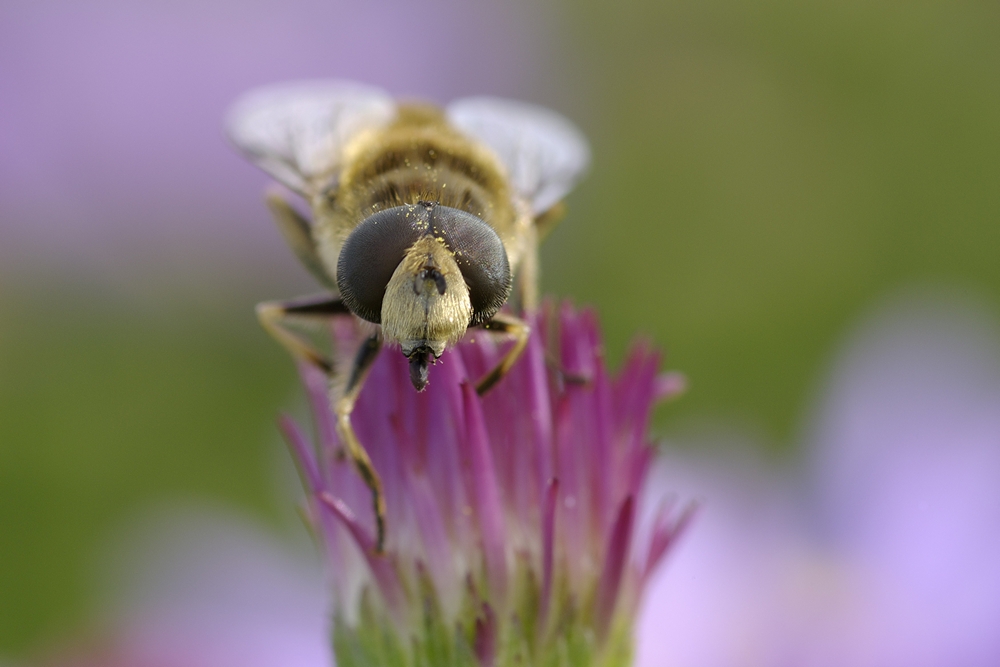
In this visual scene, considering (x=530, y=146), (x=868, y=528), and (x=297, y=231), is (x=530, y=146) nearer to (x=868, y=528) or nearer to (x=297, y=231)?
(x=297, y=231)

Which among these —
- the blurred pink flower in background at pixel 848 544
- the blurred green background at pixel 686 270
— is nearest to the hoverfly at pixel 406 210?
the blurred pink flower in background at pixel 848 544

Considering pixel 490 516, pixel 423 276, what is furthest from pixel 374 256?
pixel 490 516

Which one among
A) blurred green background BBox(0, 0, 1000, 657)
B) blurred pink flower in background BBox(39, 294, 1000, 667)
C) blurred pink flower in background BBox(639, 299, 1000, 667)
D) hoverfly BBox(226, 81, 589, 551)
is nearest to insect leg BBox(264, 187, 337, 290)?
hoverfly BBox(226, 81, 589, 551)

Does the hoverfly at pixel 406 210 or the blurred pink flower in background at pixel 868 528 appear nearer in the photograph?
the hoverfly at pixel 406 210

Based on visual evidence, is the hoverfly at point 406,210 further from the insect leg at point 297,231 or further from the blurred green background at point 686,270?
the blurred green background at point 686,270

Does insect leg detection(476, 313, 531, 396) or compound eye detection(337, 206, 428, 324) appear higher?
compound eye detection(337, 206, 428, 324)

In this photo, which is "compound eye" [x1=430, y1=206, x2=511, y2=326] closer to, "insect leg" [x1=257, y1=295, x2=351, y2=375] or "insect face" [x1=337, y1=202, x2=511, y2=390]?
"insect face" [x1=337, y1=202, x2=511, y2=390]

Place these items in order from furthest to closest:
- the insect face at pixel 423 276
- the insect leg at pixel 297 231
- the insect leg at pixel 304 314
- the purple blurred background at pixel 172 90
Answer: the purple blurred background at pixel 172 90
the insect leg at pixel 297 231
the insect leg at pixel 304 314
the insect face at pixel 423 276

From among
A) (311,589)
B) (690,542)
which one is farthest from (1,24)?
(690,542)
